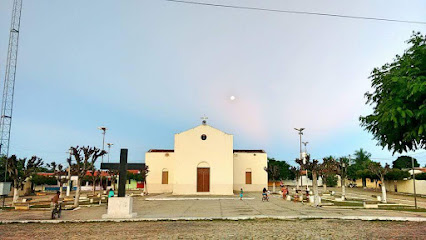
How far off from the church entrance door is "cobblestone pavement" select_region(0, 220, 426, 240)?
76.3ft

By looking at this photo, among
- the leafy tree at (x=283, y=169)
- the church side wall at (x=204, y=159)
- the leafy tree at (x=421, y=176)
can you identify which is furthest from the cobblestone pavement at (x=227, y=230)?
the leafy tree at (x=283, y=169)

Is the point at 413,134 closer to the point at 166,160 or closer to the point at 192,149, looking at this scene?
the point at 192,149

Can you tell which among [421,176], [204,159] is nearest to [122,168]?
[204,159]

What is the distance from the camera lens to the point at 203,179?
123 ft

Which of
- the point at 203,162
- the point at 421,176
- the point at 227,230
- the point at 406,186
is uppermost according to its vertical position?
the point at 203,162

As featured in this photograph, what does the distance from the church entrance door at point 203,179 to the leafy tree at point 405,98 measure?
28.1m

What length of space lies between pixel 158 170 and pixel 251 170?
13979mm

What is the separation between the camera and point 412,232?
11.2 m

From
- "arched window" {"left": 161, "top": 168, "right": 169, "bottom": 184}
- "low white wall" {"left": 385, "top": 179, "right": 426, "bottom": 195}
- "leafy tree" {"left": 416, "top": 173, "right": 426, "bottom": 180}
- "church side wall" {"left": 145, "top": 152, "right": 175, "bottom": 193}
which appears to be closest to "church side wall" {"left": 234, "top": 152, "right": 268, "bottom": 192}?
"church side wall" {"left": 145, "top": 152, "right": 175, "bottom": 193}

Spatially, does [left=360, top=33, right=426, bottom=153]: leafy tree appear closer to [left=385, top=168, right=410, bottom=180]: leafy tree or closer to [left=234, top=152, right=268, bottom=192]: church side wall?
[left=234, top=152, right=268, bottom=192]: church side wall

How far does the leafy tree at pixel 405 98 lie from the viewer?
863 cm

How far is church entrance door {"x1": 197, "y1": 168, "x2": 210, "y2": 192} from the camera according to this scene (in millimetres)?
37250

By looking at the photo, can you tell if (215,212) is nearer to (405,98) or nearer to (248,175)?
(405,98)

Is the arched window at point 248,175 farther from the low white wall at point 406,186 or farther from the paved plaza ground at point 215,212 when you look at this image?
the low white wall at point 406,186
